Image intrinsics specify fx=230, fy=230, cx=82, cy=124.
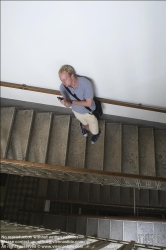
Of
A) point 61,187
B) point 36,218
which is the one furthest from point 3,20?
point 36,218

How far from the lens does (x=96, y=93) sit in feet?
11.5

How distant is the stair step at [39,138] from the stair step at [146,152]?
1.75 m

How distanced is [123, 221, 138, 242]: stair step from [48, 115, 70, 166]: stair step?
72.5 inches

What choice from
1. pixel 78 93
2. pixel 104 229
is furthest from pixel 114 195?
pixel 78 93

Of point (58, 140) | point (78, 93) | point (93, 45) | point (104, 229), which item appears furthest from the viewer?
point (104, 229)

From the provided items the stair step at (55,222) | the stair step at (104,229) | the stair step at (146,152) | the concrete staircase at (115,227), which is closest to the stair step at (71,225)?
the concrete staircase at (115,227)

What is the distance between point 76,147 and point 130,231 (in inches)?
76.2

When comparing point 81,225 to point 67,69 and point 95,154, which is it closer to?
point 95,154

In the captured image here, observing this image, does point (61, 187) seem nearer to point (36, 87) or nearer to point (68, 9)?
point (36, 87)

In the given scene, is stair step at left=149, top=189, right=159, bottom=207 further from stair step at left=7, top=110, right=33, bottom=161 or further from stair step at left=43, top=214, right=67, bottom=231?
stair step at left=7, top=110, right=33, bottom=161

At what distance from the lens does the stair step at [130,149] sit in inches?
161

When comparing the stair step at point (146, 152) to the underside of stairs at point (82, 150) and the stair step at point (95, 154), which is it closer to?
the underside of stairs at point (82, 150)

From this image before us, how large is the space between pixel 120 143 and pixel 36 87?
183cm

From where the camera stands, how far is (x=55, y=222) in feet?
20.6
